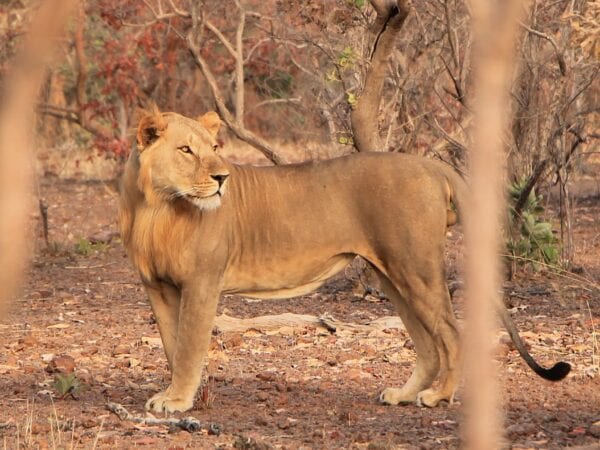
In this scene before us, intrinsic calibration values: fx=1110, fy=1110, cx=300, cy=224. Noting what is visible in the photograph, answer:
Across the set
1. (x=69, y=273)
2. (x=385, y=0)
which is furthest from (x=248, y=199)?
(x=69, y=273)

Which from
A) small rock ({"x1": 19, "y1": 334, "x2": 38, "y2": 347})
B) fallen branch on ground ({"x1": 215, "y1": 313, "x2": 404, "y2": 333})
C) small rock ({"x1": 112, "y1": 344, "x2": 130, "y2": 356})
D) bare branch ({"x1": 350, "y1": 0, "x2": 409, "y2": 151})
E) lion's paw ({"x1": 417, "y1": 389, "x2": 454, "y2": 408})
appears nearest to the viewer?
lion's paw ({"x1": 417, "y1": 389, "x2": 454, "y2": 408})

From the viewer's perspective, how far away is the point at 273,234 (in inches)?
218

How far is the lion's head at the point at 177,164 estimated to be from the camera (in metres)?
4.98

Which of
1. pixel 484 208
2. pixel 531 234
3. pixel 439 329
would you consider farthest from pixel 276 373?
pixel 484 208

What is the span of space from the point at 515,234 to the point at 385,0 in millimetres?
2674

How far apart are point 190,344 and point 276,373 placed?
3.91 ft

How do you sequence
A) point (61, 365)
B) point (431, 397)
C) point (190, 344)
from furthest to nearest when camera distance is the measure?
point (61, 365)
point (431, 397)
point (190, 344)

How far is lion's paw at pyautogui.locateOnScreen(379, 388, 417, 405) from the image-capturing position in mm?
5363

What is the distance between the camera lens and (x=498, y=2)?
1118 mm

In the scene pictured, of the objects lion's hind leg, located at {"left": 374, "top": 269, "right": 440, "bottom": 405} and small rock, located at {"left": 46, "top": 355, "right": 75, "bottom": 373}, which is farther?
small rock, located at {"left": 46, "top": 355, "right": 75, "bottom": 373}

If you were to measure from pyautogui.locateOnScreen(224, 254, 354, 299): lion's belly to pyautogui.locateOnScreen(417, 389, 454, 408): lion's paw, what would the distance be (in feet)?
2.48

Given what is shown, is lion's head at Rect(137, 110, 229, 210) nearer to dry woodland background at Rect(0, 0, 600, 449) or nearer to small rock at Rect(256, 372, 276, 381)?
dry woodland background at Rect(0, 0, 600, 449)

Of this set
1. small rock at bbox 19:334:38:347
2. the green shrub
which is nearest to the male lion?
small rock at bbox 19:334:38:347

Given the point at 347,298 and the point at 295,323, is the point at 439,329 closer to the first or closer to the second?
the point at 295,323
